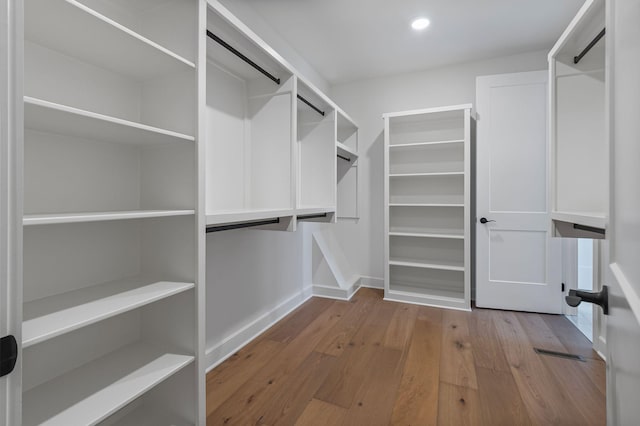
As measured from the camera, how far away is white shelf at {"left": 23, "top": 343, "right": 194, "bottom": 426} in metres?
0.99

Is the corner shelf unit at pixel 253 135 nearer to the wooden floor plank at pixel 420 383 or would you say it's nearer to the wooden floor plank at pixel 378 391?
the wooden floor plank at pixel 378 391

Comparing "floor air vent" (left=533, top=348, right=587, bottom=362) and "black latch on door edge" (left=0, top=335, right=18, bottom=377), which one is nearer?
"black latch on door edge" (left=0, top=335, right=18, bottom=377)

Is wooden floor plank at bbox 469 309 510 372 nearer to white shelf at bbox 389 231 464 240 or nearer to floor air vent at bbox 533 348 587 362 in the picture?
floor air vent at bbox 533 348 587 362

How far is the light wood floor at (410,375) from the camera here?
1569mm

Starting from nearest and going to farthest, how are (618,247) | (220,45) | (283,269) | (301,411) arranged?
(618,247), (301,411), (220,45), (283,269)

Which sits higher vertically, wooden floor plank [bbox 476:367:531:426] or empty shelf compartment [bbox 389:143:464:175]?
empty shelf compartment [bbox 389:143:464:175]

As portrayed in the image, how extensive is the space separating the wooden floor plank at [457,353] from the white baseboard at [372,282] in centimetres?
97

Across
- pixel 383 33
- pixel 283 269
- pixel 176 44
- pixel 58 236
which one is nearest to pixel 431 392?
pixel 283 269

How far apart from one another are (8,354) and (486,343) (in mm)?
2731

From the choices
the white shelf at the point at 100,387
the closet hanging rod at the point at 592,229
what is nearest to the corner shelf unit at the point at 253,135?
the white shelf at the point at 100,387

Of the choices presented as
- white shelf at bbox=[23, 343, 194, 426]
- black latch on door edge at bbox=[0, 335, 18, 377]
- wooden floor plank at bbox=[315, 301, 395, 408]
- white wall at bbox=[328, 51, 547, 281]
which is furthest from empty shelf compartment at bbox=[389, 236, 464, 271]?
black latch on door edge at bbox=[0, 335, 18, 377]

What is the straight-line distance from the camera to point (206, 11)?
134cm

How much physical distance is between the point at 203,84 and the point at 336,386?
181 centimetres

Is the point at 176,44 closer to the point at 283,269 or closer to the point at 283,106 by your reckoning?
the point at 283,106
